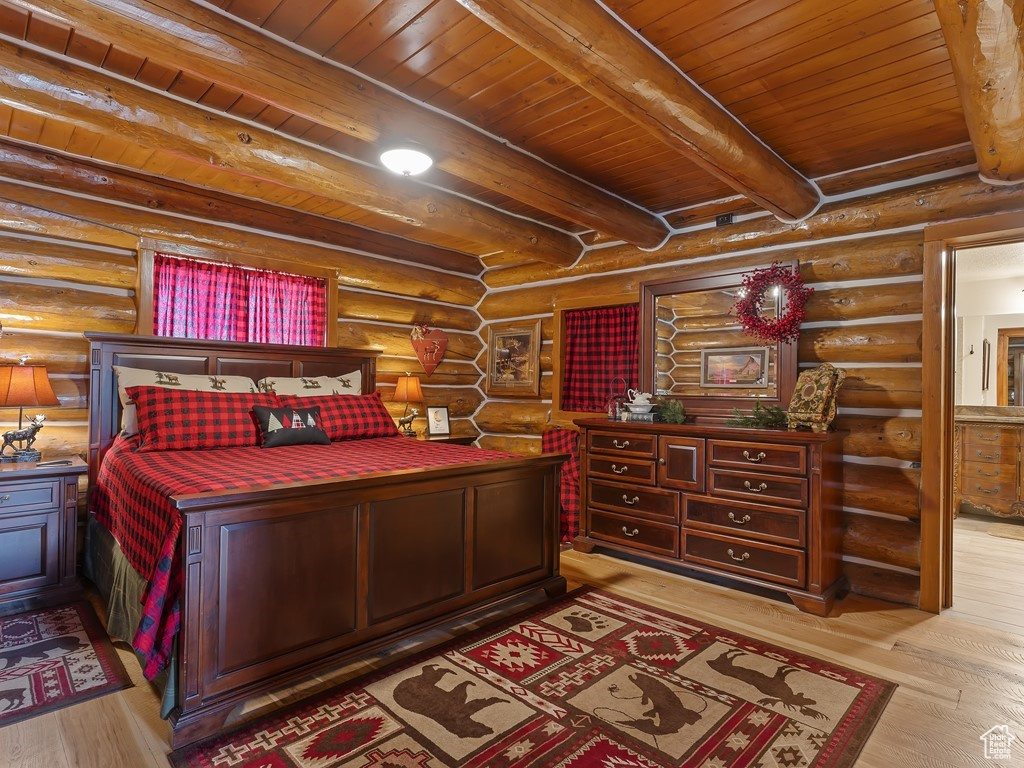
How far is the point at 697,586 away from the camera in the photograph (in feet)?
12.2

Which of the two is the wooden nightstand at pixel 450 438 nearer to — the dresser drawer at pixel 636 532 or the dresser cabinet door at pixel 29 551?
the dresser drawer at pixel 636 532

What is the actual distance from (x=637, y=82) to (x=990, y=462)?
5.66 meters

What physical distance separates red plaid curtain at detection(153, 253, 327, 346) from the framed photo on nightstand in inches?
50.2

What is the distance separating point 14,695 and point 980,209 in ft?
17.4

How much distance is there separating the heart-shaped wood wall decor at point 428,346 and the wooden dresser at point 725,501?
1.96 meters

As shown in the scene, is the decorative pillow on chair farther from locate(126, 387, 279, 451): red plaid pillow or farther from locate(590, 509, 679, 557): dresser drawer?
locate(590, 509, 679, 557): dresser drawer

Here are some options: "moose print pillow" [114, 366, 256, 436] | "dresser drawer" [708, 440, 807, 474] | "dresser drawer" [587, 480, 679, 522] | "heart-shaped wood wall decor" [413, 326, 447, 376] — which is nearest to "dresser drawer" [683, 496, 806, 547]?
"dresser drawer" [587, 480, 679, 522]

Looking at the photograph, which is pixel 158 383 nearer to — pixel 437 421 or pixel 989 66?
pixel 437 421

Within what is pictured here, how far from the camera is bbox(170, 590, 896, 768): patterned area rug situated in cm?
196

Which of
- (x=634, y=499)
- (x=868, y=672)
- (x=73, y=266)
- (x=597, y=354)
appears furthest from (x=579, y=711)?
(x=73, y=266)

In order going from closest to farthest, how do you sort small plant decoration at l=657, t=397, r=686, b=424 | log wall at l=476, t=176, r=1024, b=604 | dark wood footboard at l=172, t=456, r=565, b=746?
1. dark wood footboard at l=172, t=456, r=565, b=746
2. log wall at l=476, t=176, r=1024, b=604
3. small plant decoration at l=657, t=397, r=686, b=424

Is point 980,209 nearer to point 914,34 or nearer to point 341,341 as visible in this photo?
point 914,34

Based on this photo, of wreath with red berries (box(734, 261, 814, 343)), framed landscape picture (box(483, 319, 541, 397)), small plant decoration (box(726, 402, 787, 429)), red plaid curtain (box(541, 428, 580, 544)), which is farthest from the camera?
framed landscape picture (box(483, 319, 541, 397))

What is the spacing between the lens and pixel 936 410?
337cm
